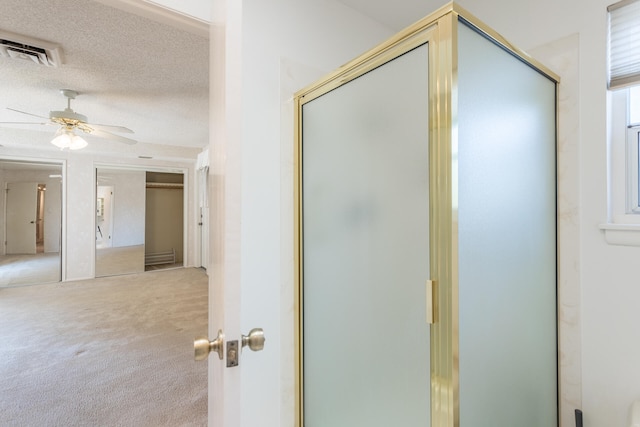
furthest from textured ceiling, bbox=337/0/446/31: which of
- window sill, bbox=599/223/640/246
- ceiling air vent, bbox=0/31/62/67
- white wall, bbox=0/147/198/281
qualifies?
white wall, bbox=0/147/198/281

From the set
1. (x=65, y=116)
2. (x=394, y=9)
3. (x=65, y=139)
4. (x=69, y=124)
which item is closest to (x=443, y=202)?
(x=394, y=9)

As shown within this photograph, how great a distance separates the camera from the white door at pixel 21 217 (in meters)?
6.21

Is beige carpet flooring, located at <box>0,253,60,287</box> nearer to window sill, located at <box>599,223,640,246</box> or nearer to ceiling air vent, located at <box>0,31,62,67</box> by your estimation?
ceiling air vent, located at <box>0,31,62,67</box>

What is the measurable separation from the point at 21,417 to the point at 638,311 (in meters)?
3.15

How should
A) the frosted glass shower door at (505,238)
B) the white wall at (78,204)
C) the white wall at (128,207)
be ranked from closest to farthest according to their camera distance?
the frosted glass shower door at (505,238) → the white wall at (78,204) → the white wall at (128,207)

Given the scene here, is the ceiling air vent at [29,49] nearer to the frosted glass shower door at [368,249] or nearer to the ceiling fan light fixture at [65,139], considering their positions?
the ceiling fan light fixture at [65,139]

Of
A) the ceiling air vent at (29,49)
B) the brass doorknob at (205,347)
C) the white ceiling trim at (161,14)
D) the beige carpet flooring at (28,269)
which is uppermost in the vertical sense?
the ceiling air vent at (29,49)

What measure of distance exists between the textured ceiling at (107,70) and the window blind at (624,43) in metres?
1.82

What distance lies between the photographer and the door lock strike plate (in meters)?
0.66

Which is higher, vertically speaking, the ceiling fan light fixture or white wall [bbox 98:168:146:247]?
the ceiling fan light fixture

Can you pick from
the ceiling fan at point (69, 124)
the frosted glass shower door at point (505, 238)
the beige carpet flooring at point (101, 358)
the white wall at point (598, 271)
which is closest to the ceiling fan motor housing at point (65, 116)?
the ceiling fan at point (69, 124)

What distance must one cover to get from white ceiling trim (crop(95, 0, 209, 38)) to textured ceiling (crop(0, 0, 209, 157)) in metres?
0.04

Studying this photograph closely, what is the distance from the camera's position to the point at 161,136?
15.6 ft

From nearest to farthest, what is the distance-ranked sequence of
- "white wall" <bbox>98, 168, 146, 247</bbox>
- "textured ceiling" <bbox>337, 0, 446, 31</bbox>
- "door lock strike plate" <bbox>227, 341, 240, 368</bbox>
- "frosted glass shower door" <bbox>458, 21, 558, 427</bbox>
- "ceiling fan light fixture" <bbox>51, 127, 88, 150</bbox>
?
"door lock strike plate" <bbox>227, 341, 240, 368</bbox> → "frosted glass shower door" <bbox>458, 21, 558, 427</bbox> → "textured ceiling" <bbox>337, 0, 446, 31</bbox> → "ceiling fan light fixture" <bbox>51, 127, 88, 150</bbox> → "white wall" <bbox>98, 168, 146, 247</bbox>
